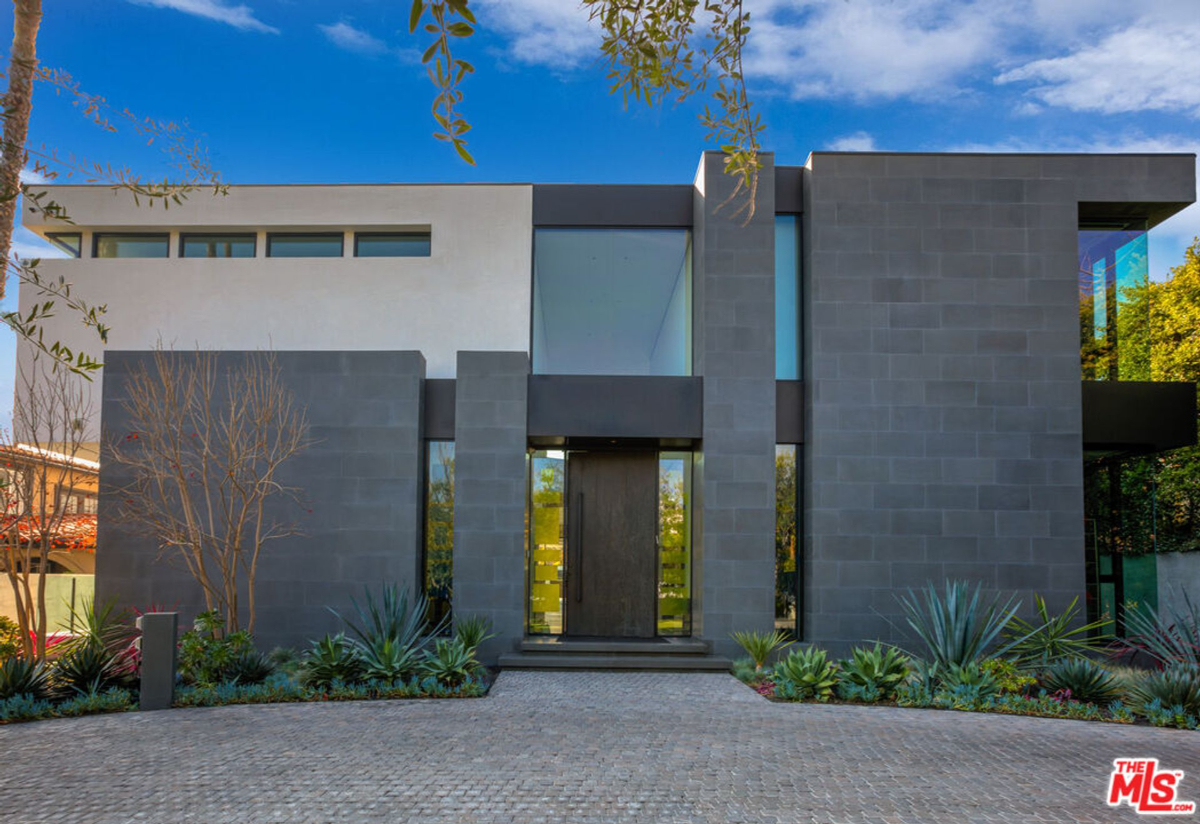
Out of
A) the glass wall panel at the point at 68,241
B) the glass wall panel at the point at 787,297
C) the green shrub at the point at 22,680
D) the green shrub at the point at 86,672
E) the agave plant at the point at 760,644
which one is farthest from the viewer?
the glass wall panel at the point at 68,241

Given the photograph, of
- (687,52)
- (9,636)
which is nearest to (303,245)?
(9,636)

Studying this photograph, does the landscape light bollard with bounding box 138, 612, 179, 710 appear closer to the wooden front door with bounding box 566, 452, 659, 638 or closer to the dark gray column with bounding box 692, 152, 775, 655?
the wooden front door with bounding box 566, 452, 659, 638

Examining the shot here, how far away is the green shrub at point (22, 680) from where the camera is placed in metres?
9.10

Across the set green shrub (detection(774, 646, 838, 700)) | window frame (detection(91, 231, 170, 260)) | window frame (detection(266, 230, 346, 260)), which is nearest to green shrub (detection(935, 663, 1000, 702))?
green shrub (detection(774, 646, 838, 700))

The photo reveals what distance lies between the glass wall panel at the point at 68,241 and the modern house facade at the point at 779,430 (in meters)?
3.55

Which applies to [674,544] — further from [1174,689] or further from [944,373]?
[1174,689]

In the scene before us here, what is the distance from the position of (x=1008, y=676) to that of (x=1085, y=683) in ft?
2.26

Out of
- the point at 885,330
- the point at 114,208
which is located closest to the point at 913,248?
the point at 885,330

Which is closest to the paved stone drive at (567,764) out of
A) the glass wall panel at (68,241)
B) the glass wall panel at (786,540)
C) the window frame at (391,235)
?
the glass wall panel at (786,540)

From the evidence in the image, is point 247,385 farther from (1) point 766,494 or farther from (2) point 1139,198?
(2) point 1139,198

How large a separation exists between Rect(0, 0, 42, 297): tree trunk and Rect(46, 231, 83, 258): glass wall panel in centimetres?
1287

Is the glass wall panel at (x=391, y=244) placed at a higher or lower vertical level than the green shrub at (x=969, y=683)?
higher

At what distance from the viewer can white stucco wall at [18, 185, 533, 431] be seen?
14516 millimetres

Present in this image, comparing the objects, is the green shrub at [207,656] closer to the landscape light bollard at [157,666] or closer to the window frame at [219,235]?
the landscape light bollard at [157,666]
